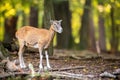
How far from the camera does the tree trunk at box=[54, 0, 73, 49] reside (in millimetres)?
23781

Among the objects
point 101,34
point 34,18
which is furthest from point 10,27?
point 101,34

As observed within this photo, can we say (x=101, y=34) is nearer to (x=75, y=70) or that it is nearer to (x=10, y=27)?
(x=10, y=27)

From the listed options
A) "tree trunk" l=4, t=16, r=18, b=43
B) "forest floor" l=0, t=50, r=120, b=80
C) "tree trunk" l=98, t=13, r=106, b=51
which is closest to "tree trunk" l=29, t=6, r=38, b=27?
"tree trunk" l=4, t=16, r=18, b=43

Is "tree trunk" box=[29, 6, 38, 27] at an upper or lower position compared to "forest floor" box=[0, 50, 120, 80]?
upper

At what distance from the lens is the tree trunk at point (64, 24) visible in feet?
78.0

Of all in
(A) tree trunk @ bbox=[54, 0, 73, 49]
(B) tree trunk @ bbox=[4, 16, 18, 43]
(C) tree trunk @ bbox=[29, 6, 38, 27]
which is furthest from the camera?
(C) tree trunk @ bbox=[29, 6, 38, 27]

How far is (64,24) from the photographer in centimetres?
2430

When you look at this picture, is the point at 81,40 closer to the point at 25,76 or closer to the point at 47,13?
the point at 47,13

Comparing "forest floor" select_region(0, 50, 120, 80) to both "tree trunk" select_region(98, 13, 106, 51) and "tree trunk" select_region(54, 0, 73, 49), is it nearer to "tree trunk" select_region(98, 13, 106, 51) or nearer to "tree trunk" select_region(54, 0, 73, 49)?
"tree trunk" select_region(54, 0, 73, 49)

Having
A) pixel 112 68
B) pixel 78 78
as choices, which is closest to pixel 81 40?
pixel 112 68

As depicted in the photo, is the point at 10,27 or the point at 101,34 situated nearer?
the point at 10,27

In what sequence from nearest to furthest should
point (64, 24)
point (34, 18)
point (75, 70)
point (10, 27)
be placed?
1. point (75, 70)
2. point (64, 24)
3. point (10, 27)
4. point (34, 18)

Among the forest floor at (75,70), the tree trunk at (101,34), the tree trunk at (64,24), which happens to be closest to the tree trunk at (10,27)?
the tree trunk at (64,24)

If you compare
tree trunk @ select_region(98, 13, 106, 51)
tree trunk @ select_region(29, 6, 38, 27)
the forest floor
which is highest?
tree trunk @ select_region(29, 6, 38, 27)
